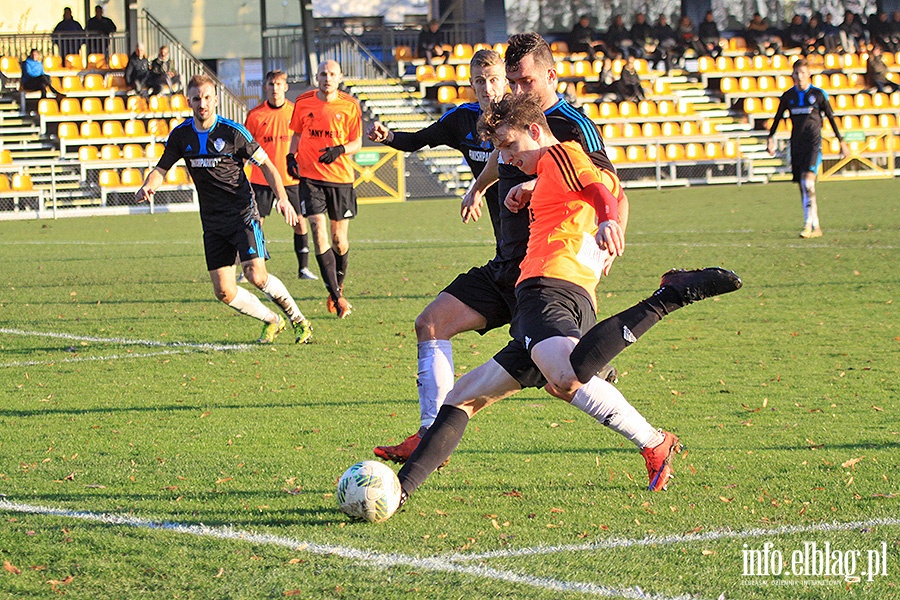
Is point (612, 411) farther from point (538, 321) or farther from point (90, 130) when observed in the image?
point (90, 130)

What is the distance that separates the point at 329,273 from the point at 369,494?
20.2ft

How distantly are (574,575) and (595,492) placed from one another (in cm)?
97

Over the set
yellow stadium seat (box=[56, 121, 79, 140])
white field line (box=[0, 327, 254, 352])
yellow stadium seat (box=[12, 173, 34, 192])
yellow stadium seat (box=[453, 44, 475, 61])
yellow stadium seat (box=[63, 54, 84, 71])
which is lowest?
white field line (box=[0, 327, 254, 352])

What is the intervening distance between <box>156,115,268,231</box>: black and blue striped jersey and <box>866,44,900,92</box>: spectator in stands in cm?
2796

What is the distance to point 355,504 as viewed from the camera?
421 cm

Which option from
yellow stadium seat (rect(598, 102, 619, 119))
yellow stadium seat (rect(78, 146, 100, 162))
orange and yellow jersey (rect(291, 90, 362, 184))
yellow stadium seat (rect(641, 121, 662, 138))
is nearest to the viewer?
orange and yellow jersey (rect(291, 90, 362, 184))

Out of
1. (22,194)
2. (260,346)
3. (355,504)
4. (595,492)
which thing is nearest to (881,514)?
(595,492)

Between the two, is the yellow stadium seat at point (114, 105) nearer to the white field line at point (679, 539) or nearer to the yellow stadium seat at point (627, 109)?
the yellow stadium seat at point (627, 109)

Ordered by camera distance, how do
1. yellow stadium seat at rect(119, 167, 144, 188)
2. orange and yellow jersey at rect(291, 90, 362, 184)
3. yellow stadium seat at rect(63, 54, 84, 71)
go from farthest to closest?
yellow stadium seat at rect(63, 54, 84, 71)
yellow stadium seat at rect(119, 167, 144, 188)
orange and yellow jersey at rect(291, 90, 362, 184)

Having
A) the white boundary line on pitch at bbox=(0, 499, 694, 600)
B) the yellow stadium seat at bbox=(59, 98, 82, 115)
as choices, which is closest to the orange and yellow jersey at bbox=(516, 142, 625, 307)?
the white boundary line on pitch at bbox=(0, 499, 694, 600)

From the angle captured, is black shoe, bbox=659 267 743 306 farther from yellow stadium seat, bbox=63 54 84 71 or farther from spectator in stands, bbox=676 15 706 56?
spectator in stands, bbox=676 15 706 56

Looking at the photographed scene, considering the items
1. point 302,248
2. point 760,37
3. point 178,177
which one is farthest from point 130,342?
point 760,37

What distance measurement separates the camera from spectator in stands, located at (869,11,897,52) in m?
34.2

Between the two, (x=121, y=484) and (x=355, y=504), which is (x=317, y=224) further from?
(x=355, y=504)
